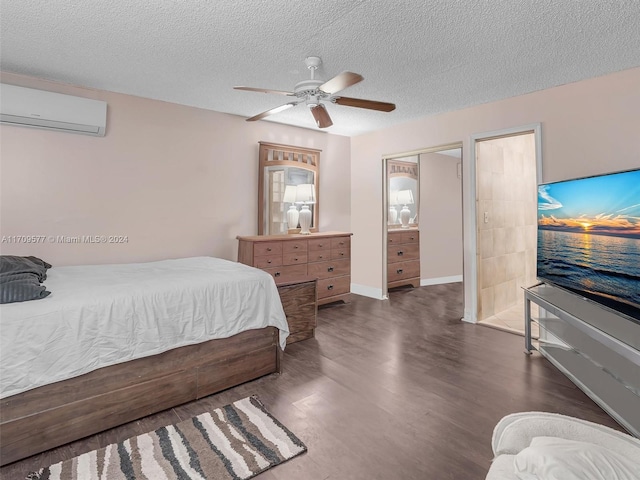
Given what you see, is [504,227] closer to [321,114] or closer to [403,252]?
[403,252]

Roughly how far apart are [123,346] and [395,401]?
1.68 m

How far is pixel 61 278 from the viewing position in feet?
7.64

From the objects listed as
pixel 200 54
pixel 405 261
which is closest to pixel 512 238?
pixel 405 261

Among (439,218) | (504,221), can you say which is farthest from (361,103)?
(439,218)

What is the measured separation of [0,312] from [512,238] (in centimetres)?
489

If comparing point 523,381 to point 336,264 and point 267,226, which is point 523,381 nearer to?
point 336,264

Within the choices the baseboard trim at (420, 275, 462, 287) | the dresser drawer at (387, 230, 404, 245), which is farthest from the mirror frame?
the baseboard trim at (420, 275, 462, 287)

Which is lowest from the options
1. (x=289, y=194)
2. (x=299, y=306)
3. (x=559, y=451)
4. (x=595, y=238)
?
(x=299, y=306)

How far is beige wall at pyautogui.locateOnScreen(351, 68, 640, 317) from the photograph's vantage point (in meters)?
2.70

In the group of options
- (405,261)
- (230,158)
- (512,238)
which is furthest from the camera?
(405,261)

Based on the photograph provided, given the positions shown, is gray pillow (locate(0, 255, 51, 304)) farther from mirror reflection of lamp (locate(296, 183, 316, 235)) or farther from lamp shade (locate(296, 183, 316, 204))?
lamp shade (locate(296, 183, 316, 204))

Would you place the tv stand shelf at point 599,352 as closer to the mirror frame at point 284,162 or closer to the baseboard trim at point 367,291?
the baseboard trim at point 367,291

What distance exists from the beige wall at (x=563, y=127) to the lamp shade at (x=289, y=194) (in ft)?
4.75

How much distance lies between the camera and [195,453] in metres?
1.66
